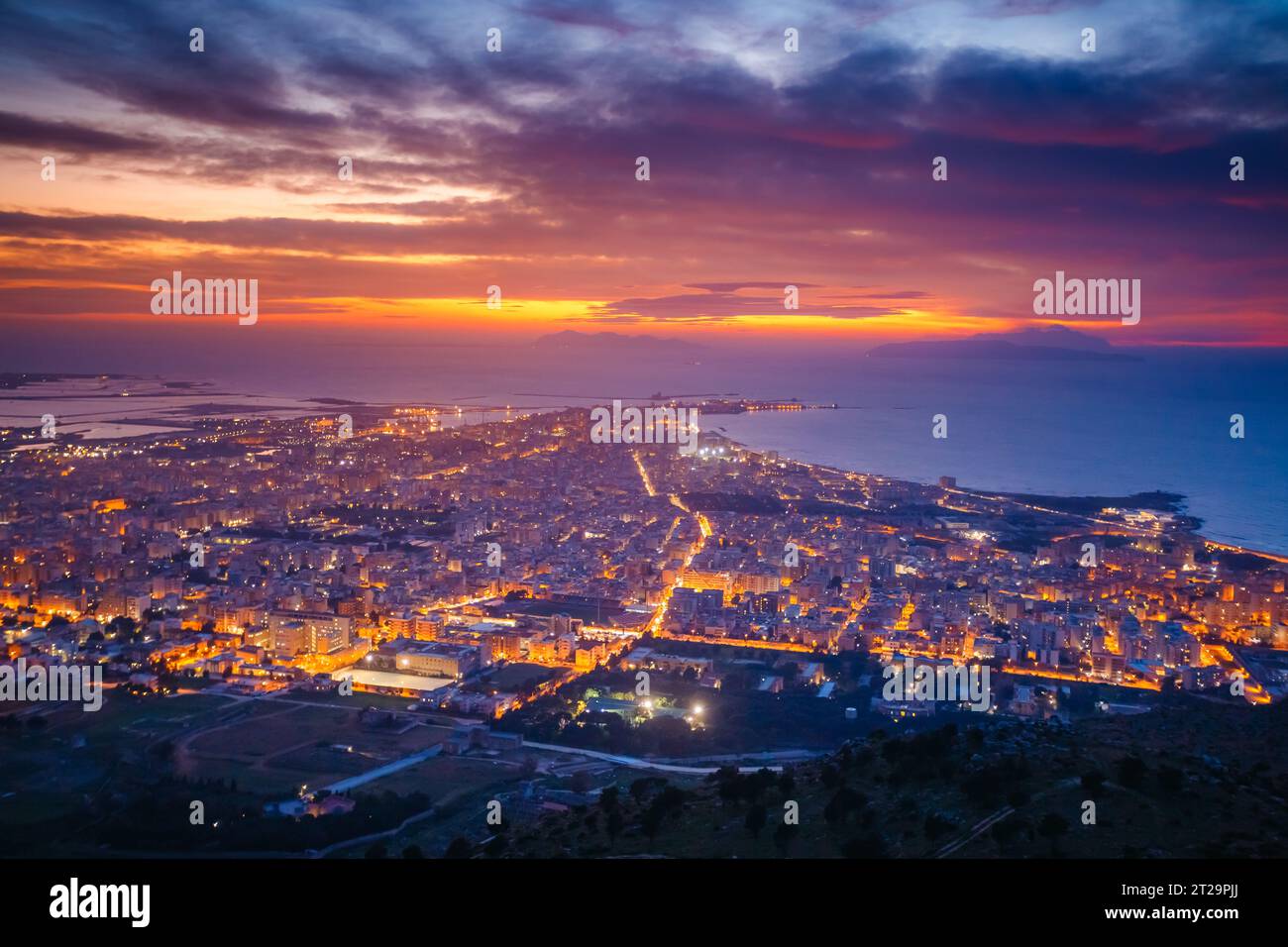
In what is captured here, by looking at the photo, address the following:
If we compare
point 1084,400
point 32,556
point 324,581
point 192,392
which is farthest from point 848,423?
point 32,556

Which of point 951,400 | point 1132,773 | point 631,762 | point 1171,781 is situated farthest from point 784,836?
point 951,400

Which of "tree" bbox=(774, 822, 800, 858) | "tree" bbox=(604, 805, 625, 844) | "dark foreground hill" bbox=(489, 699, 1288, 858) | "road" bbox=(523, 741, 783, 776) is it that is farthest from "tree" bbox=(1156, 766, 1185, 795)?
"road" bbox=(523, 741, 783, 776)

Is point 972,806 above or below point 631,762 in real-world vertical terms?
above

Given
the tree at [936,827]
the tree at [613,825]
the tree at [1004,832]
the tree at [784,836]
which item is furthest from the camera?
the tree at [613,825]

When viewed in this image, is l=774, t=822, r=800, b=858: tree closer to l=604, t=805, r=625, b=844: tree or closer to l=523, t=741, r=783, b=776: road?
l=604, t=805, r=625, b=844: tree

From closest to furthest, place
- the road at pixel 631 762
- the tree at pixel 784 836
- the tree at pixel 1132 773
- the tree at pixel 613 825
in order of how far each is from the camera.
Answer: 1. the tree at pixel 784 836
2. the tree at pixel 1132 773
3. the tree at pixel 613 825
4. the road at pixel 631 762

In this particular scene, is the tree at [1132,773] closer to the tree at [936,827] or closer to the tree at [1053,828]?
the tree at [1053,828]

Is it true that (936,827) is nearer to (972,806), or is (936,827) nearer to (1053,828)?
(972,806)

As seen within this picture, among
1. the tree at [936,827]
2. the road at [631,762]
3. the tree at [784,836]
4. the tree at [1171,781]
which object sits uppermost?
the tree at [1171,781]

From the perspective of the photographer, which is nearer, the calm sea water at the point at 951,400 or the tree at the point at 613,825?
the tree at the point at 613,825

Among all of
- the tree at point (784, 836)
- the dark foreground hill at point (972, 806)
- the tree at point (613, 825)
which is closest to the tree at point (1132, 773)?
the dark foreground hill at point (972, 806)
